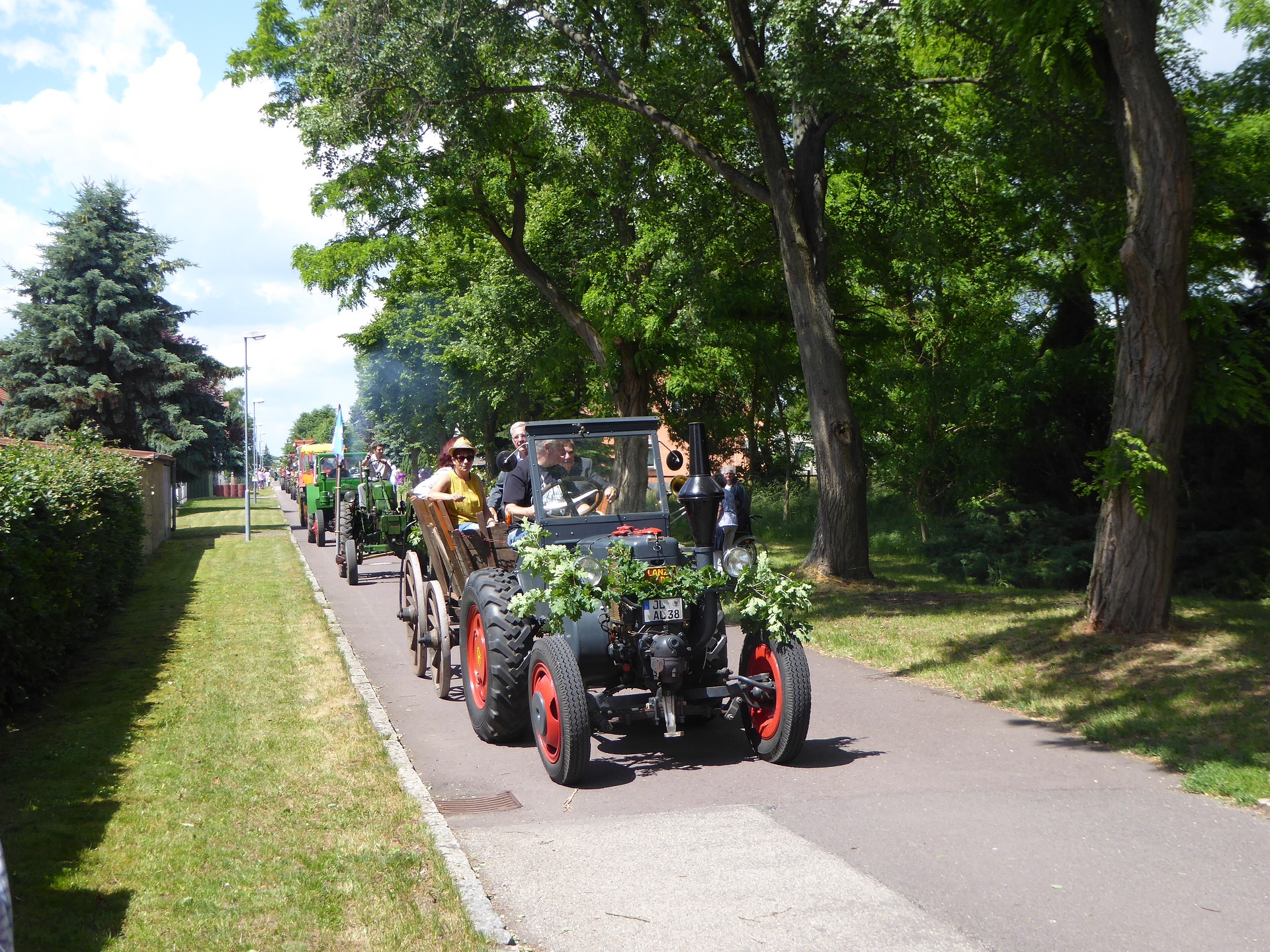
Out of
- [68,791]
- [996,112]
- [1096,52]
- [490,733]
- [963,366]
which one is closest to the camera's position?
[68,791]

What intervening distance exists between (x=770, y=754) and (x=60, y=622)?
6159 millimetres

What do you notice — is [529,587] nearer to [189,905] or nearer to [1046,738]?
[189,905]

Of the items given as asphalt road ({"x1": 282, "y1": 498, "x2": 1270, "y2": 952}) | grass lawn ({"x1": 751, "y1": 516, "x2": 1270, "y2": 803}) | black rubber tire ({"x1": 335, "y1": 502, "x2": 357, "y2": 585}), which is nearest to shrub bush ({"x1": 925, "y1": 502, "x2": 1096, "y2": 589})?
grass lawn ({"x1": 751, "y1": 516, "x2": 1270, "y2": 803})

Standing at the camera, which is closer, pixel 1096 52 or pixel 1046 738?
pixel 1046 738

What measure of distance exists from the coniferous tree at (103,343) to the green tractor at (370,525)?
2037cm

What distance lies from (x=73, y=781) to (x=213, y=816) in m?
1.31

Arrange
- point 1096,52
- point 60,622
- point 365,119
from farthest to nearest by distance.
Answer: point 365,119, point 1096,52, point 60,622

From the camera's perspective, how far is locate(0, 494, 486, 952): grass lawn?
14.3ft

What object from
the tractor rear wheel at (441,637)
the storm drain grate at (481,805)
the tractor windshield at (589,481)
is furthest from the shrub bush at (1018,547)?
the storm drain grate at (481,805)

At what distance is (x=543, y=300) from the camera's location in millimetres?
24422

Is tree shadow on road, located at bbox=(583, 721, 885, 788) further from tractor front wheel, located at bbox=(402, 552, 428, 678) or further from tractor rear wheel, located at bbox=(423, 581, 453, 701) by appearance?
tractor front wheel, located at bbox=(402, 552, 428, 678)

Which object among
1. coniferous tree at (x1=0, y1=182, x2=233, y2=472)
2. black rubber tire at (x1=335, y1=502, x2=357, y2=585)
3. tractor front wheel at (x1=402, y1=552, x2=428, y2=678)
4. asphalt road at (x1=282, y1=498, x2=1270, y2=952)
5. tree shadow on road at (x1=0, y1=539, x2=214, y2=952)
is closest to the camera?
asphalt road at (x1=282, y1=498, x2=1270, y2=952)

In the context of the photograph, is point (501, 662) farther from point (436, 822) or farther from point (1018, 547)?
point (1018, 547)

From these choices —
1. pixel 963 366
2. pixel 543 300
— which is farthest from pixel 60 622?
pixel 543 300
